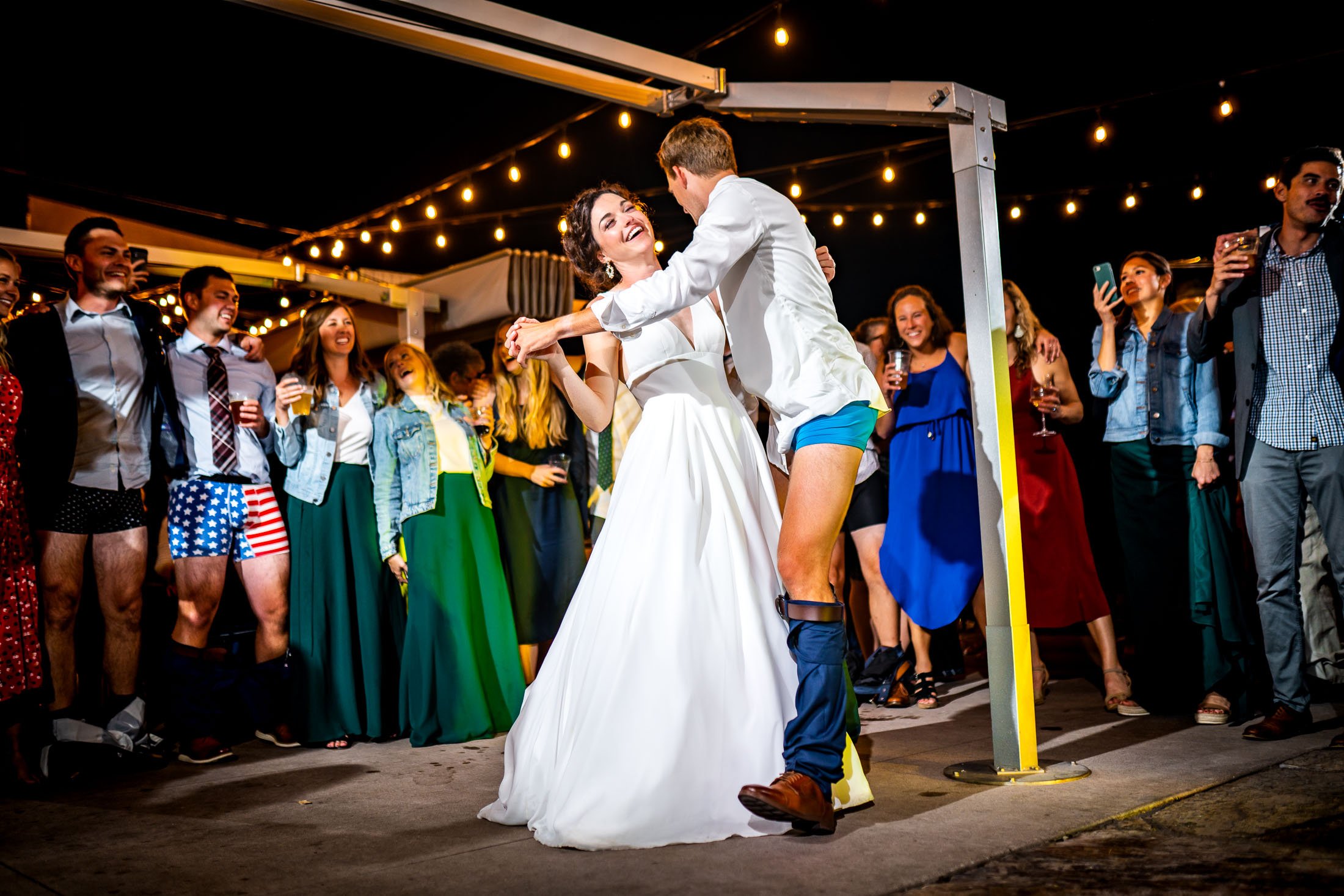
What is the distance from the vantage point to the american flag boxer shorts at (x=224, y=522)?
11.8ft

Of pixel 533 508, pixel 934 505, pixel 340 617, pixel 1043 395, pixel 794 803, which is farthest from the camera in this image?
pixel 533 508

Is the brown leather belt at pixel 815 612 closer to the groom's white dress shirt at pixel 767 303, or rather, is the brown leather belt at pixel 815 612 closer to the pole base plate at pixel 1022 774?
the groom's white dress shirt at pixel 767 303

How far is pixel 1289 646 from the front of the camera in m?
3.19

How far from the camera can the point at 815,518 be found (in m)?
2.31

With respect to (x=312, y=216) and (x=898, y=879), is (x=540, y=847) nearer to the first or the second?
(x=898, y=879)

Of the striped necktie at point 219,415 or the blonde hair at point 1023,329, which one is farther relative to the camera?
the blonde hair at point 1023,329

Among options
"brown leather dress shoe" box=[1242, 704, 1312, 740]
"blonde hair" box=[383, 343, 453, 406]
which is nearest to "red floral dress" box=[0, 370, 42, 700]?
"blonde hair" box=[383, 343, 453, 406]

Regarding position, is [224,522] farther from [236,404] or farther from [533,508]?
[533,508]

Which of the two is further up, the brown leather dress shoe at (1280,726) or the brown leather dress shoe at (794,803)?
the brown leather dress shoe at (794,803)

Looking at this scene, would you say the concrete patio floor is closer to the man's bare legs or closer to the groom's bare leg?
the man's bare legs

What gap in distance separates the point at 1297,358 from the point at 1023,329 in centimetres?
110

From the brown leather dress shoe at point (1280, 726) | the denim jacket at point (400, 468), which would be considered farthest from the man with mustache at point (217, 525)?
the brown leather dress shoe at point (1280, 726)

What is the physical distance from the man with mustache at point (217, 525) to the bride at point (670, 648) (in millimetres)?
1561

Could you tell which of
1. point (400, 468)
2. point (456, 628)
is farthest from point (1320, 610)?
point (400, 468)
